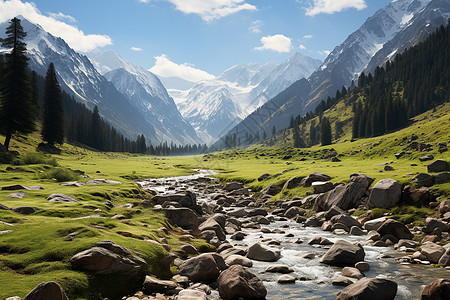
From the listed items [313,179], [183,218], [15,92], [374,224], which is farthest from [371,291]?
[15,92]

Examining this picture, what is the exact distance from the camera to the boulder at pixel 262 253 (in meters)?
17.0

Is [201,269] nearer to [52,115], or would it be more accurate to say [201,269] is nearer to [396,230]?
[396,230]

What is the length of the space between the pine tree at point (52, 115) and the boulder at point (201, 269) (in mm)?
97911

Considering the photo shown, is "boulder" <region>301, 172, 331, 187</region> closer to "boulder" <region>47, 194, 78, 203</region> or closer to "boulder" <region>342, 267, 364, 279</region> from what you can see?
"boulder" <region>342, 267, 364, 279</region>

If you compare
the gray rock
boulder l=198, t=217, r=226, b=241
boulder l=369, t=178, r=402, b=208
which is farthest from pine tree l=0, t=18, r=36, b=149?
boulder l=369, t=178, r=402, b=208

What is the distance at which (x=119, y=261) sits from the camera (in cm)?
1127

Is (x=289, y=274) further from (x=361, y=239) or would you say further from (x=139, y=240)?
(x=361, y=239)

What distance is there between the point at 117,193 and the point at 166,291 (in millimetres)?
24138

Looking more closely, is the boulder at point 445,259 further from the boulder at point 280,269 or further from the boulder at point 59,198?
the boulder at point 59,198

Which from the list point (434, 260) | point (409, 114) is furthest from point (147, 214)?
point (409, 114)

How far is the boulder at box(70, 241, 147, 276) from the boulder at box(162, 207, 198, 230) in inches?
426

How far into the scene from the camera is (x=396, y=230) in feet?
66.1

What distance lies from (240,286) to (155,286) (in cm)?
334

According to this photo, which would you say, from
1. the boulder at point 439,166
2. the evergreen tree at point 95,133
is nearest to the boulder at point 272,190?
the boulder at point 439,166
